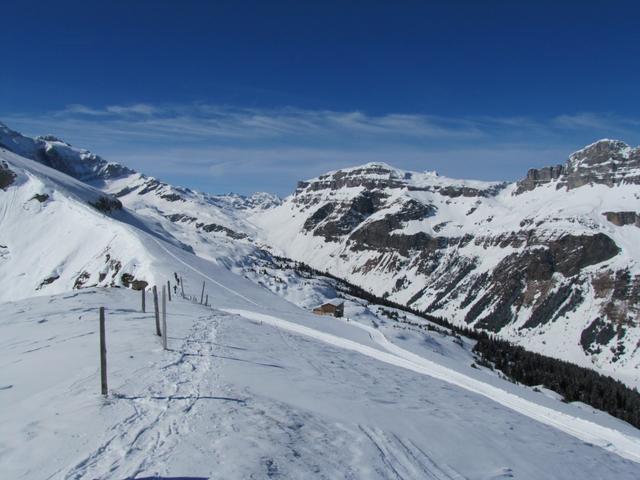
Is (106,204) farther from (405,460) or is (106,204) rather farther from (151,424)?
(405,460)

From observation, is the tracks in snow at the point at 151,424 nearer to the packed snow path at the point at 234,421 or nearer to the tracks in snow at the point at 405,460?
the packed snow path at the point at 234,421

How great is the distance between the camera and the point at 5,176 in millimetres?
101438

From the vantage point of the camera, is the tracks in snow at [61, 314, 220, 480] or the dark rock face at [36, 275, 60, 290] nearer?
the tracks in snow at [61, 314, 220, 480]

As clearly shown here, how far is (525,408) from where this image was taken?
29.1 m

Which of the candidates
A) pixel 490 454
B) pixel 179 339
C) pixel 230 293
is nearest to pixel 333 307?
pixel 230 293

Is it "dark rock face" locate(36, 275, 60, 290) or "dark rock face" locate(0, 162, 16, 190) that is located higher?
"dark rock face" locate(0, 162, 16, 190)

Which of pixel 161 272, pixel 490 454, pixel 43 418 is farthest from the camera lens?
pixel 161 272

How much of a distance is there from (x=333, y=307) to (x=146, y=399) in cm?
9300

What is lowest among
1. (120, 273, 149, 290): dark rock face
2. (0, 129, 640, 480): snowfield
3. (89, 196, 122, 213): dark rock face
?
(120, 273, 149, 290): dark rock face

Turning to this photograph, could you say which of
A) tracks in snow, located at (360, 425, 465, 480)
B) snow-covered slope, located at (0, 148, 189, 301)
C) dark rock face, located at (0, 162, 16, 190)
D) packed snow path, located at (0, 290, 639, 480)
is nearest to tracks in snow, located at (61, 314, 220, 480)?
packed snow path, located at (0, 290, 639, 480)

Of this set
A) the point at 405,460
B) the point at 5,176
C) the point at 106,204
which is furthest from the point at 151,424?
the point at 106,204

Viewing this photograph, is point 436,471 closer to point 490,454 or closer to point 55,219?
point 490,454

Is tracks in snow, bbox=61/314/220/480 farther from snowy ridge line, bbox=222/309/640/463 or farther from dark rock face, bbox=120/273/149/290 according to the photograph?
dark rock face, bbox=120/273/149/290

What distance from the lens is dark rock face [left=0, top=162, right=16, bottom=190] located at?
326ft
